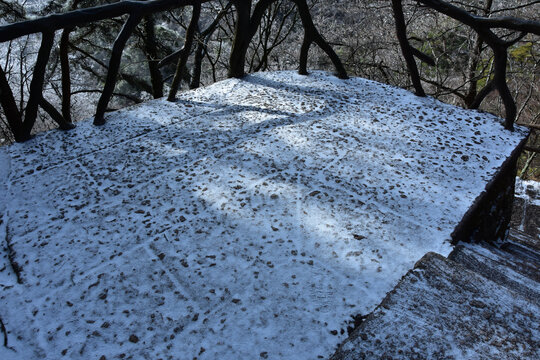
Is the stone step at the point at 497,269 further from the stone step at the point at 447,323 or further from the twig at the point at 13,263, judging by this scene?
the twig at the point at 13,263

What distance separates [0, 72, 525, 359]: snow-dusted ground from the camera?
1138mm

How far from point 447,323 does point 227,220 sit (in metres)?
0.96

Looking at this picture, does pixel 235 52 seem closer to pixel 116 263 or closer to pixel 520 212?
pixel 116 263

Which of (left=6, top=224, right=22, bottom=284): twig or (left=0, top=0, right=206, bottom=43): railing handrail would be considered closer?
(left=6, top=224, right=22, bottom=284): twig

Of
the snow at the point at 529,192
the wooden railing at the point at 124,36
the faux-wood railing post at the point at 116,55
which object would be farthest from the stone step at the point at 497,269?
the snow at the point at 529,192

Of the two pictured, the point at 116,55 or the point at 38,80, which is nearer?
the point at 38,80

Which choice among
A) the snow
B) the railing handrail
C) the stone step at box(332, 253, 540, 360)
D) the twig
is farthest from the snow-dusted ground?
the snow

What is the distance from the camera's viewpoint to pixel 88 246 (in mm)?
1453

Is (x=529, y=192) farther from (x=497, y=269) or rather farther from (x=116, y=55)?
(x=116, y=55)

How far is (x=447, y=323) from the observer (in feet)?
3.33

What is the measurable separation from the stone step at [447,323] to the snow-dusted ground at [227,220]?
0.41ft

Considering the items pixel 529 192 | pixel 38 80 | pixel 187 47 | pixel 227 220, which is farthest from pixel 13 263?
pixel 529 192

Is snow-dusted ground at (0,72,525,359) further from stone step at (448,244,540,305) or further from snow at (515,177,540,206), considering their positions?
snow at (515,177,540,206)

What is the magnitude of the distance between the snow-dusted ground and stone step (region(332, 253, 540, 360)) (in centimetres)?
13
